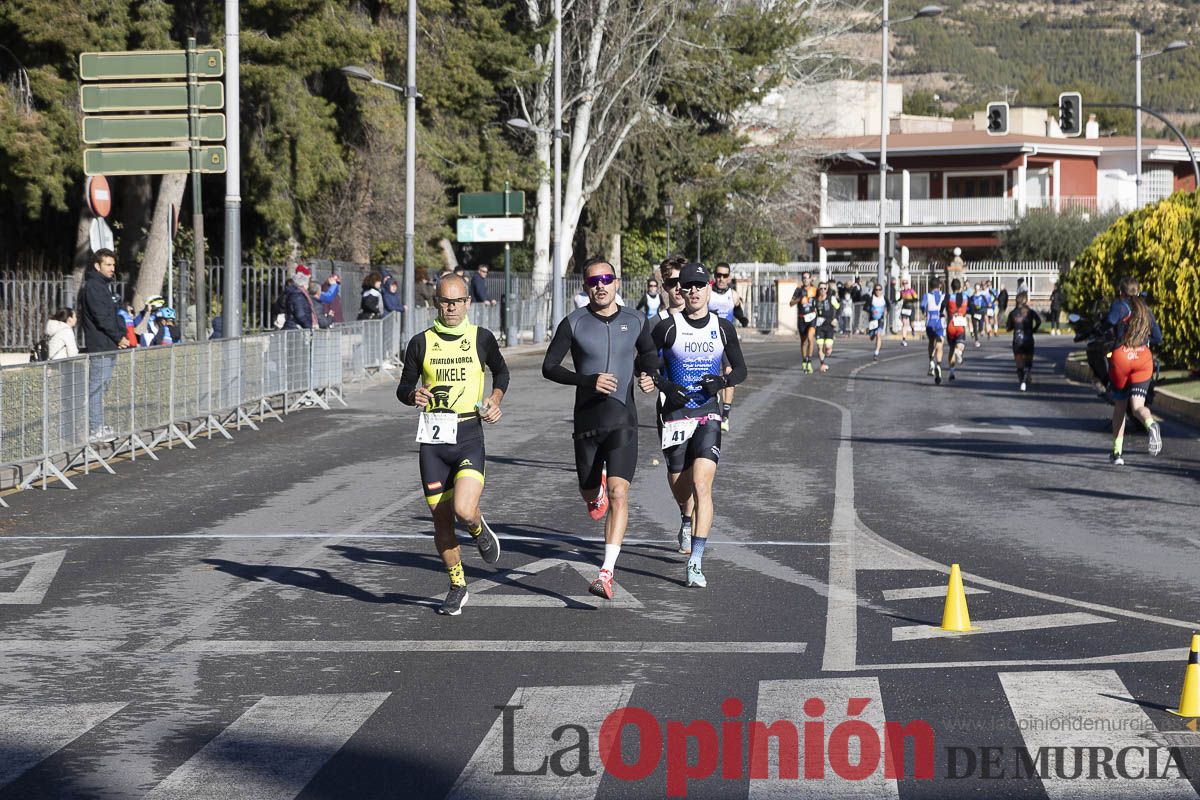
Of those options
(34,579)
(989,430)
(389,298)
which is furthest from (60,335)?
(389,298)

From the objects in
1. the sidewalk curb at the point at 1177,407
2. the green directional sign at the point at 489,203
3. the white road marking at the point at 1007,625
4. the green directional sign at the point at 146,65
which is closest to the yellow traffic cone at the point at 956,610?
the white road marking at the point at 1007,625

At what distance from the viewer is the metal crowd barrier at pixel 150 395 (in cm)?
1480

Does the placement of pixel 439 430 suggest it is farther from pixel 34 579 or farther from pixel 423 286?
pixel 423 286

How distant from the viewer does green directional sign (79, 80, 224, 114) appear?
21734 millimetres

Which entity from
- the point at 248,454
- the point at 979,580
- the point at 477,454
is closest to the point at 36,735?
the point at 477,454

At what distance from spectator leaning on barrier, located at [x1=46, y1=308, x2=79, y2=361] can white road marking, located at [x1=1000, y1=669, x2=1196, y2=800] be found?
1246 cm

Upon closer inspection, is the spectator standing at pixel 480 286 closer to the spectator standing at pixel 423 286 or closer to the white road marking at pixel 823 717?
the spectator standing at pixel 423 286

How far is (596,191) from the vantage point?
51469 millimetres

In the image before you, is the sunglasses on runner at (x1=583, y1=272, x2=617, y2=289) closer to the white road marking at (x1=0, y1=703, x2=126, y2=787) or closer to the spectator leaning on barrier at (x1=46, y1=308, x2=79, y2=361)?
the white road marking at (x1=0, y1=703, x2=126, y2=787)

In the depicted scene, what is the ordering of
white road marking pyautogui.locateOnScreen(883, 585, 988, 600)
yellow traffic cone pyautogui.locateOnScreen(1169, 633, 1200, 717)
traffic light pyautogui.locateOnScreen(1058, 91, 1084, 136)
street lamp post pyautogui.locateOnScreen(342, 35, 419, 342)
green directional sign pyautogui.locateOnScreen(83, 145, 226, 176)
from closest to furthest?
yellow traffic cone pyautogui.locateOnScreen(1169, 633, 1200, 717)
white road marking pyautogui.locateOnScreen(883, 585, 988, 600)
green directional sign pyautogui.locateOnScreen(83, 145, 226, 176)
street lamp post pyautogui.locateOnScreen(342, 35, 419, 342)
traffic light pyautogui.locateOnScreen(1058, 91, 1084, 136)

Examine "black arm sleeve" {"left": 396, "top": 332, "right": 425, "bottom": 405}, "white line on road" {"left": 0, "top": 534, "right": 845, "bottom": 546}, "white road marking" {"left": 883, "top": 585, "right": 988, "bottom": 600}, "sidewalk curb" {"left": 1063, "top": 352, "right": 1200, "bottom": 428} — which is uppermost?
"black arm sleeve" {"left": 396, "top": 332, "right": 425, "bottom": 405}

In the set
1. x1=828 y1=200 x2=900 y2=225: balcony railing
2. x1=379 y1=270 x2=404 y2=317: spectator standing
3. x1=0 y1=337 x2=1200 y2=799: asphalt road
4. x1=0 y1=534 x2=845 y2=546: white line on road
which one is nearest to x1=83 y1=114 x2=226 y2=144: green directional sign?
x1=0 y1=337 x2=1200 y2=799: asphalt road

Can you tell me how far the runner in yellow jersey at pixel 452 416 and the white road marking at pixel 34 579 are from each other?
238 centimetres

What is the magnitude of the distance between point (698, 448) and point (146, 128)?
13.5 meters
